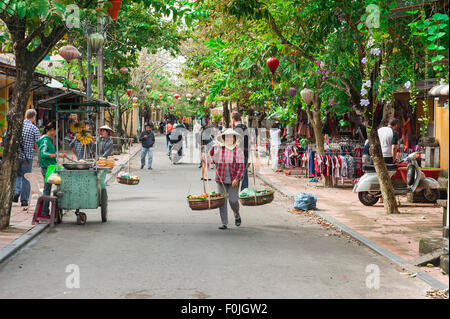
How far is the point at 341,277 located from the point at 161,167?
1753 centimetres

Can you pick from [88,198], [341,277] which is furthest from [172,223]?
[341,277]

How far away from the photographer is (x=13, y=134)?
9.09 metres

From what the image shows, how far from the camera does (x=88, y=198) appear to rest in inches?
373

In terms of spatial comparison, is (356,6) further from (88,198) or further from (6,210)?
(6,210)

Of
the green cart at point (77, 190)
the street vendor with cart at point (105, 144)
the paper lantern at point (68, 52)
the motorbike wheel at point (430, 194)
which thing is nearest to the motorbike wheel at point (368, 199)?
the motorbike wheel at point (430, 194)

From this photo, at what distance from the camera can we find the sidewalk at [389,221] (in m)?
7.99

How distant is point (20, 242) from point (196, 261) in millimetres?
2748

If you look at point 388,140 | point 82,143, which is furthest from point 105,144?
point 388,140

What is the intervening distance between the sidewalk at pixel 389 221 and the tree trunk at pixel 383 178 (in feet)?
0.65

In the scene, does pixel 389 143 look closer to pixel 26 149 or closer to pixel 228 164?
pixel 228 164

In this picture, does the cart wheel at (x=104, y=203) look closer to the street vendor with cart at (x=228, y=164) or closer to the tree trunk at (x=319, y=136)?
the street vendor with cart at (x=228, y=164)

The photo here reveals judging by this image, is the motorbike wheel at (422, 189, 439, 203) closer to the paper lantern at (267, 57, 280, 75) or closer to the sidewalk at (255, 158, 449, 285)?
the sidewalk at (255, 158, 449, 285)

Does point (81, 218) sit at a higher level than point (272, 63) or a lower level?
lower

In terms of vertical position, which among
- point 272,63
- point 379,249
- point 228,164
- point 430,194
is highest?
point 272,63
